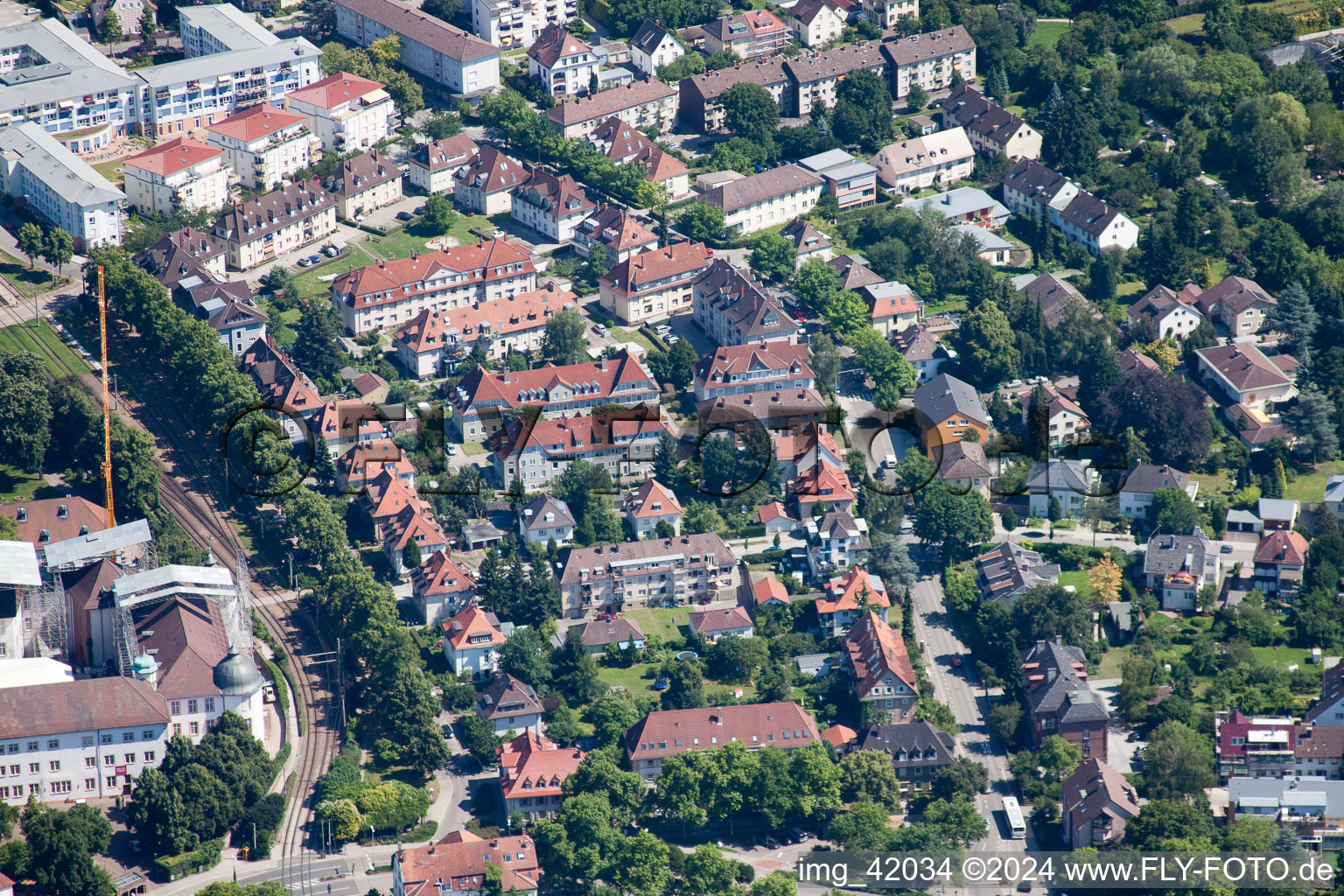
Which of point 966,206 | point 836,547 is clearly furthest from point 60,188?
point 966,206

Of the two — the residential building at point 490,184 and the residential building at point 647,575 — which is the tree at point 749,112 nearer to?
the residential building at point 490,184

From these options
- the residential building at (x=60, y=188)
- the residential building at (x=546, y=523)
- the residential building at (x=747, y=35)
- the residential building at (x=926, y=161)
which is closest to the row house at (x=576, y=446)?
the residential building at (x=546, y=523)

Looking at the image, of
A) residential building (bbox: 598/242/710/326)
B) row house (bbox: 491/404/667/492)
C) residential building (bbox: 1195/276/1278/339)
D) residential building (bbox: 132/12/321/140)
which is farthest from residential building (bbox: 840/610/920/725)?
residential building (bbox: 132/12/321/140)

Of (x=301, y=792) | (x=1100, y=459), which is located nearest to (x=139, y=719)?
(x=301, y=792)

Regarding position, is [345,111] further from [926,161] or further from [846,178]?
[926,161]

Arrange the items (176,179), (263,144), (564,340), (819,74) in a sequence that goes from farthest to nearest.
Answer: (819,74)
(263,144)
(176,179)
(564,340)

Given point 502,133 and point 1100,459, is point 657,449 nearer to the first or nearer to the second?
point 1100,459

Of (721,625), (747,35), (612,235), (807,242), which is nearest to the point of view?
(721,625)

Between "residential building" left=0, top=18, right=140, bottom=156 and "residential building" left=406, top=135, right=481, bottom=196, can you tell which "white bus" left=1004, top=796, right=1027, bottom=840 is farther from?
"residential building" left=0, top=18, right=140, bottom=156
